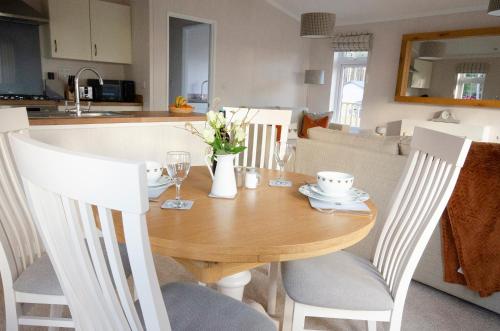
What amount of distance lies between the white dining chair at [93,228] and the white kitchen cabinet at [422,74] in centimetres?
600

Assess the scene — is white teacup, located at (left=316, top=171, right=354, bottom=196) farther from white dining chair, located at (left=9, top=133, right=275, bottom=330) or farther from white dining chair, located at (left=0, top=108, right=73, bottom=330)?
white dining chair, located at (left=0, top=108, right=73, bottom=330)

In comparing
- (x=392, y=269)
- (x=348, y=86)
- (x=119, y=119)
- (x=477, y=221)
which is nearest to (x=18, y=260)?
(x=392, y=269)

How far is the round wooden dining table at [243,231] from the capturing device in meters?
0.93

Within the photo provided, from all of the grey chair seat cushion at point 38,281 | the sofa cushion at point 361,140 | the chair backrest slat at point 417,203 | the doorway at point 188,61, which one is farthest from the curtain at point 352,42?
the grey chair seat cushion at point 38,281

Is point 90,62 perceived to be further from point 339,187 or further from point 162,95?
point 339,187

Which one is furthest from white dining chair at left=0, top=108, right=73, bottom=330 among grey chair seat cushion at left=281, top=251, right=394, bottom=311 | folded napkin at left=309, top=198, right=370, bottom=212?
folded napkin at left=309, top=198, right=370, bottom=212

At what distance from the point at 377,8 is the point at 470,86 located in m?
1.87

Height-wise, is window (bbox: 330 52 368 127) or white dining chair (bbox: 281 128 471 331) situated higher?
window (bbox: 330 52 368 127)

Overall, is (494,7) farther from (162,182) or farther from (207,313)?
(207,313)

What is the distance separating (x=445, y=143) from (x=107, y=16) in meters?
4.90

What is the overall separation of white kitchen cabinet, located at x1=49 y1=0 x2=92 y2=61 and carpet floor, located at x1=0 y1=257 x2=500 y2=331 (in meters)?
3.62

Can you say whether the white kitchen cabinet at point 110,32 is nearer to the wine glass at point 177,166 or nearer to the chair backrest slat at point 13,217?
the chair backrest slat at point 13,217

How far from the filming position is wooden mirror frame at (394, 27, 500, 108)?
16.2 feet

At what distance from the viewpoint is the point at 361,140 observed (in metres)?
2.40
